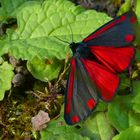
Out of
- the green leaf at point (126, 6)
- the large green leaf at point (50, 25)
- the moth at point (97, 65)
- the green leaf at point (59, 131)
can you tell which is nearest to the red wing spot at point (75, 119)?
the moth at point (97, 65)

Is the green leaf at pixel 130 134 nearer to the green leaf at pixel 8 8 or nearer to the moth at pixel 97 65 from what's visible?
the moth at pixel 97 65

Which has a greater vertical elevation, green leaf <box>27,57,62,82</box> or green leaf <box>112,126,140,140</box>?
green leaf <box>27,57,62,82</box>

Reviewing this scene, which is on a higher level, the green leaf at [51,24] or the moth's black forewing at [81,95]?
the green leaf at [51,24]

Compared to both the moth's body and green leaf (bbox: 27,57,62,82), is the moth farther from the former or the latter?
green leaf (bbox: 27,57,62,82)

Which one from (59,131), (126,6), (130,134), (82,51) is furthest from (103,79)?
(126,6)

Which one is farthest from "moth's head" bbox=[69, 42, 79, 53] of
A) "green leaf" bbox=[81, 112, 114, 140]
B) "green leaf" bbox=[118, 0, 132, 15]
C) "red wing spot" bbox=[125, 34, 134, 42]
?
"green leaf" bbox=[118, 0, 132, 15]

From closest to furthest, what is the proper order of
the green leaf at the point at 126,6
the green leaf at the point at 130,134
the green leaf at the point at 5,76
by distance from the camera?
the green leaf at the point at 130,134, the green leaf at the point at 5,76, the green leaf at the point at 126,6

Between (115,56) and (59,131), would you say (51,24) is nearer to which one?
(115,56)
